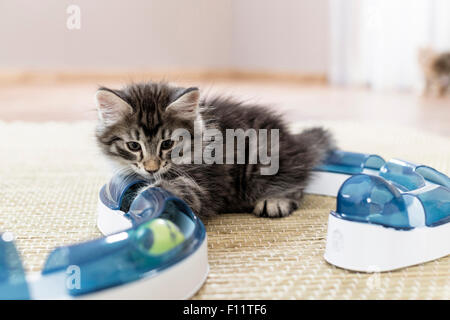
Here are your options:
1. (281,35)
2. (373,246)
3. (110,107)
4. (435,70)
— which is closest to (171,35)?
(281,35)

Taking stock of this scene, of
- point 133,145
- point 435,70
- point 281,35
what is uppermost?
point 281,35

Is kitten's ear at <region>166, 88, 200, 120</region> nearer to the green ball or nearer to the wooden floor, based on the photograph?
the green ball

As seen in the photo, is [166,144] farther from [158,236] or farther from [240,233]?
[158,236]

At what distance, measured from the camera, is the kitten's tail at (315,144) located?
1.63 m

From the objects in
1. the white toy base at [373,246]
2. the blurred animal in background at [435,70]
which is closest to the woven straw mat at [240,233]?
the white toy base at [373,246]

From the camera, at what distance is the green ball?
0.92 m

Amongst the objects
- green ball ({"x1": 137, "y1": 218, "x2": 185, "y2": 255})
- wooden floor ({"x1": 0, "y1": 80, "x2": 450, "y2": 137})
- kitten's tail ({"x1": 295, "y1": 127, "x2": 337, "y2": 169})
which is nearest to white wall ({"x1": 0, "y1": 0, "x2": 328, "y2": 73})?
wooden floor ({"x1": 0, "y1": 80, "x2": 450, "y2": 137})

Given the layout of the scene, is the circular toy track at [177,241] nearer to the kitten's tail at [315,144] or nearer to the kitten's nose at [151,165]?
the kitten's nose at [151,165]

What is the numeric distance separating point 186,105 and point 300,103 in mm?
2688

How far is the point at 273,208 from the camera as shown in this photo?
1.48 m

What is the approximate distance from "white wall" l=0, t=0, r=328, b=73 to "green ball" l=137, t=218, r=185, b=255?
3.75 m

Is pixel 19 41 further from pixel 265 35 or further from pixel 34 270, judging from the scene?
pixel 34 270

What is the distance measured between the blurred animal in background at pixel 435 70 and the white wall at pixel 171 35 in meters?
1.32
